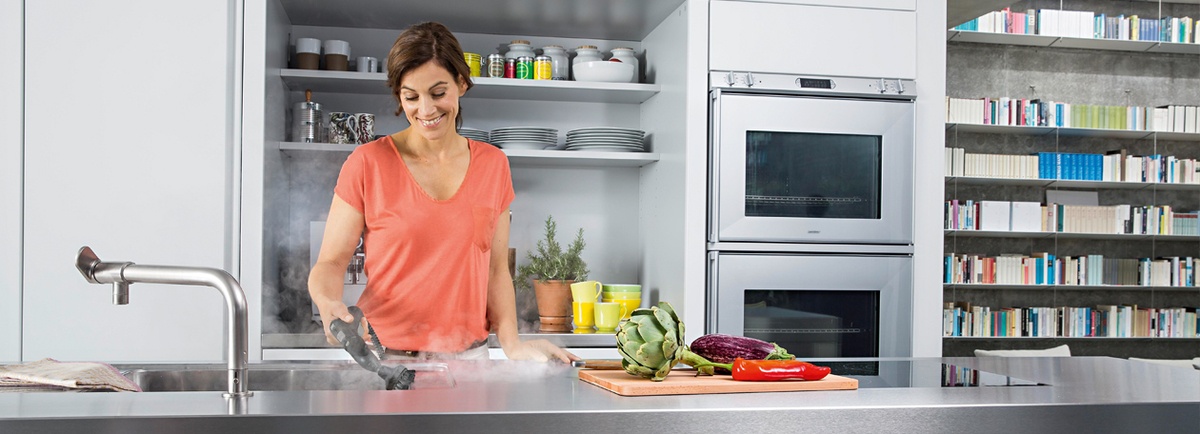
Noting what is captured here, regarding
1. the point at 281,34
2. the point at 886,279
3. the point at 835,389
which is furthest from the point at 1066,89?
the point at 835,389

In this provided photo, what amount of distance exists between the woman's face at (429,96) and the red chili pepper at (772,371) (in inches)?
40.7

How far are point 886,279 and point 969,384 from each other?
1508mm

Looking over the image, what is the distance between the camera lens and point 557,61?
3213mm

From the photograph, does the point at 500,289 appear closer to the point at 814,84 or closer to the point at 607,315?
the point at 607,315

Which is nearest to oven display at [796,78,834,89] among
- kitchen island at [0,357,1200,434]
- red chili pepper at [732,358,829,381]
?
kitchen island at [0,357,1200,434]

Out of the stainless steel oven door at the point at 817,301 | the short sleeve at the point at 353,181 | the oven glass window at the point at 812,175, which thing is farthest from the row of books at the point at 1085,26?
the short sleeve at the point at 353,181

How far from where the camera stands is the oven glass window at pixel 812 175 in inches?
113

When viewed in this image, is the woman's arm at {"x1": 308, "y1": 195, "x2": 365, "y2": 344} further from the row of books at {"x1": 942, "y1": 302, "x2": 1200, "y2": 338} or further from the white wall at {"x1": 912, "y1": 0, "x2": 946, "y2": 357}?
the row of books at {"x1": 942, "y1": 302, "x2": 1200, "y2": 338}

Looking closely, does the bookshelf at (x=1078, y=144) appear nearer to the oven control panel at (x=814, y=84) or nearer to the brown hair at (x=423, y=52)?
the oven control panel at (x=814, y=84)

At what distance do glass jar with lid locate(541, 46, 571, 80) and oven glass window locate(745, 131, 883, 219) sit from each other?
736mm

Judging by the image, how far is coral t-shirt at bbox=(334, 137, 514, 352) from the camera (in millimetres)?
2141

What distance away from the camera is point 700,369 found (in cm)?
146

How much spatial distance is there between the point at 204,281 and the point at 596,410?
0.54 meters

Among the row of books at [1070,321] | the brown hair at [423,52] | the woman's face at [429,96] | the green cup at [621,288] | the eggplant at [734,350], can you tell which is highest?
the brown hair at [423,52]
